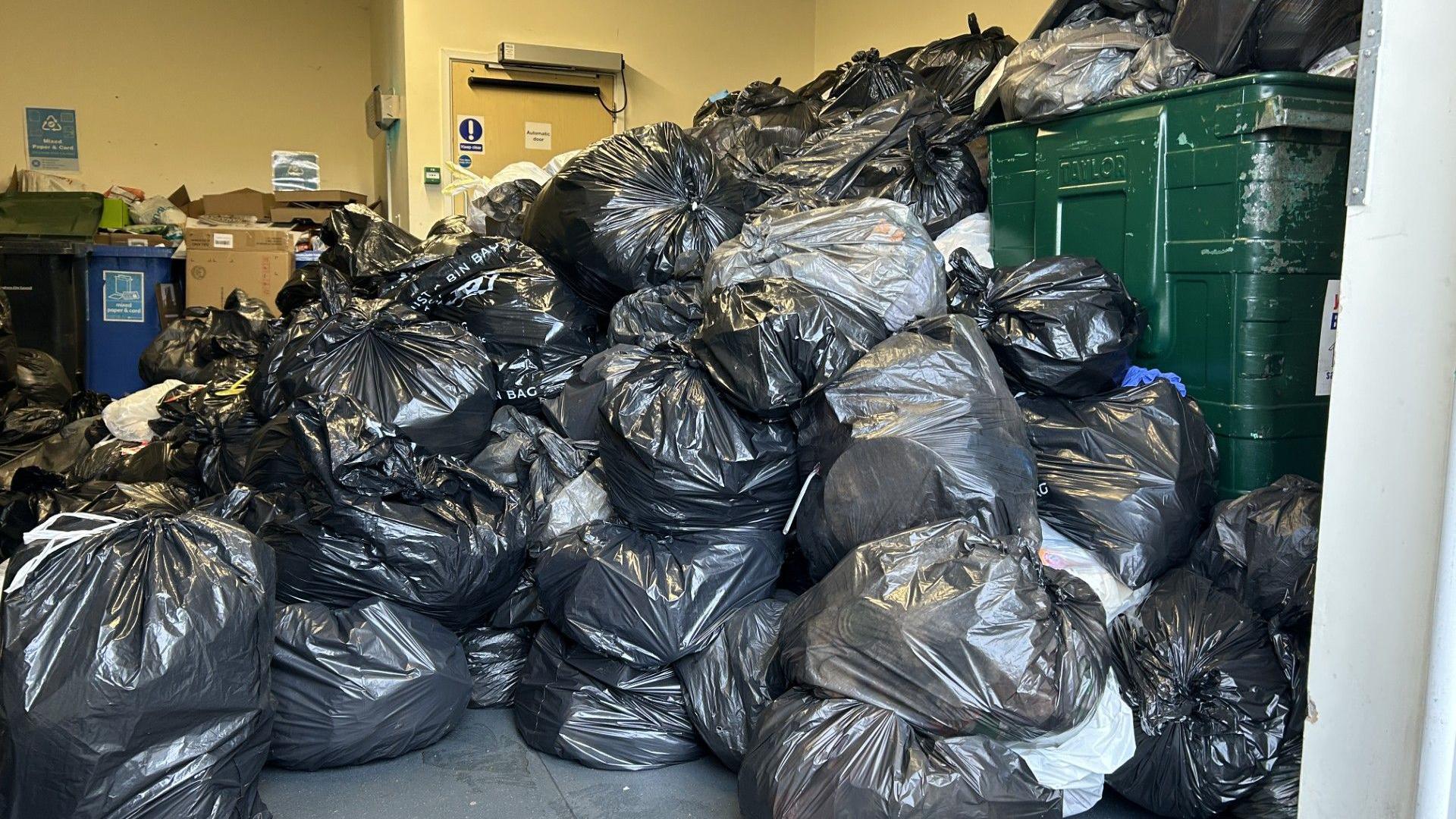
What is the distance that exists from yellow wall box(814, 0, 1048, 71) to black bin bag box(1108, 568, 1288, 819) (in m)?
2.88

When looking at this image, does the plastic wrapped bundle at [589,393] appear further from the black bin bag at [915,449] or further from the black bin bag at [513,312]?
the black bin bag at [915,449]

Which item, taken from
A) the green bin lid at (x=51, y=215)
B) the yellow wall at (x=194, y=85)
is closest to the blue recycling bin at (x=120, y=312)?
the green bin lid at (x=51, y=215)

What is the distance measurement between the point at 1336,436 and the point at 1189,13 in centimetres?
121

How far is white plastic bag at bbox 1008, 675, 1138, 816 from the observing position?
1793 mm

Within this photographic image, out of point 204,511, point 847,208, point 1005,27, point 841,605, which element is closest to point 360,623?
point 204,511

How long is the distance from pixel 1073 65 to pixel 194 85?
5.77 metres

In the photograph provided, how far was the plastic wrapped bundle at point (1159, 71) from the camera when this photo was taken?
240 cm

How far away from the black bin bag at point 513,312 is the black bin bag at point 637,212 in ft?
0.30

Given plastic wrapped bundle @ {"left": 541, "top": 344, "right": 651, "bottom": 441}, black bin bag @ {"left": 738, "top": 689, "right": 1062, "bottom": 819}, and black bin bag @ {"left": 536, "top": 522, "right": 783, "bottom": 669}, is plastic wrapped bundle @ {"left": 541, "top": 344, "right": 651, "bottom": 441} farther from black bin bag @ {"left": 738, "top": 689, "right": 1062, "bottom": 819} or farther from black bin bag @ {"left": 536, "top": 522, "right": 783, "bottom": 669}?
black bin bag @ {"left": 738, "top": 689, "right": 1062, "bottom": 819}

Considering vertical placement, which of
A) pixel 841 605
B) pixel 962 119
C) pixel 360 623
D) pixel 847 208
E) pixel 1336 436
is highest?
pixel 962 119

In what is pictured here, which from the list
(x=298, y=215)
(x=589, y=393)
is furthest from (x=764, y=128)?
(x=298, y=215)

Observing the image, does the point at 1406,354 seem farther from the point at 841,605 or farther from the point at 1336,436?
the point at 841,605

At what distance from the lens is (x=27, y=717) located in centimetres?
167

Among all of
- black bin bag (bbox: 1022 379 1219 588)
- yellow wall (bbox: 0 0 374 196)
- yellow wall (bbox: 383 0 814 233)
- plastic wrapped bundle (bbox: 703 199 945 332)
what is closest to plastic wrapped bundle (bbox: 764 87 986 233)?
plastic wrapped bundle (bbox: 703 199 945 332)
